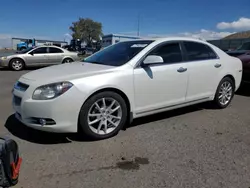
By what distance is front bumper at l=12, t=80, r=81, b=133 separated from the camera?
11.2ft

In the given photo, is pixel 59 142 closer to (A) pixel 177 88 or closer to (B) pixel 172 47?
(A) pixel 177 88

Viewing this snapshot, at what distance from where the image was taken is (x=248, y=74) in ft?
22.9

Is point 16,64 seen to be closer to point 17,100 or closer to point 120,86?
point 17,100

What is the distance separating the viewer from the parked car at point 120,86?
349cm

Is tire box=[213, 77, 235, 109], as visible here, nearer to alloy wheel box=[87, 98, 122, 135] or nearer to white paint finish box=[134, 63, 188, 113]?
white paint finish box=[134, 63, 188, 113]

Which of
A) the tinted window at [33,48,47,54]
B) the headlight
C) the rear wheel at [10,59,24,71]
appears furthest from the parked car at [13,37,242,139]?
the tinted window at [33,48,47,54]

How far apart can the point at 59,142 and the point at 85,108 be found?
0.64 m

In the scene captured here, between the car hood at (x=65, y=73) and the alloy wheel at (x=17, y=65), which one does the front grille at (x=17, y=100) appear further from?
the alloy wheel at (x=17, y=65)

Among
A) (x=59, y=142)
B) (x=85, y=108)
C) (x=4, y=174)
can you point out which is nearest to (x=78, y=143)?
(x=59, y=142)

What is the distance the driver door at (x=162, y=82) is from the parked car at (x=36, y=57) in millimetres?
11208

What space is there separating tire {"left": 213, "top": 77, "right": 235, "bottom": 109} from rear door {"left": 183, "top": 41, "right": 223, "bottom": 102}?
0.60 feet

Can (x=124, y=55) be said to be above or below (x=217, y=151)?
above

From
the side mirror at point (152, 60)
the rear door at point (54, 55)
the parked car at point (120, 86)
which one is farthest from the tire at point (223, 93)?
the rear door at point (54, 55)

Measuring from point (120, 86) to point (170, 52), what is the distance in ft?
4.28
